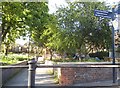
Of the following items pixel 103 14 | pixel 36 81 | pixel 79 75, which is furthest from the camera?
pixel 36 81

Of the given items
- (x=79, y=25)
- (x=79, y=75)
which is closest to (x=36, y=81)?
(x=79, y=75)

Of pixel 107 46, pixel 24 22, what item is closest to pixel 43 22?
pixel 24 22

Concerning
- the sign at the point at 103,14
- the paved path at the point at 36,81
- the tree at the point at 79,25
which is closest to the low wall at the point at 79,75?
the paved path at the point at 36,81

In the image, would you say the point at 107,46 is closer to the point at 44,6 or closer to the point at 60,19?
the point at 60,19

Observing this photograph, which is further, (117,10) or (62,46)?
(62,46)

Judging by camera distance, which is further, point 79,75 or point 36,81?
point 36,81

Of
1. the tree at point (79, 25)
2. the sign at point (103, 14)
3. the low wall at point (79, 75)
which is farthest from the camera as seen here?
the tree at point (79, 25)

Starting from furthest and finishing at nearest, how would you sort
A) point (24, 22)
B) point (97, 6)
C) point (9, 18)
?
1. point (97, 6)
2. point (24, 22)
3. point (9, 18)

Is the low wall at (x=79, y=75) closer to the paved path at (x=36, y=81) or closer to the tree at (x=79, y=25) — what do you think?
the paved path at (x=36, y=81)

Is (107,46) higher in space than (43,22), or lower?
lower

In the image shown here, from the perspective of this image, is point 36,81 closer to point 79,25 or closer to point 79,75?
point 79,75

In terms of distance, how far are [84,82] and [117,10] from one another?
2.73m

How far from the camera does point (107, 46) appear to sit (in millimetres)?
17688

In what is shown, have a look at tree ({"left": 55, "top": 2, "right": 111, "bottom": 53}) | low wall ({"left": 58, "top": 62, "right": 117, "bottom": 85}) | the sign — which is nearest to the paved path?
low wall ({"left": 58, "top": 62, "right": 117, "bottom": 85})
